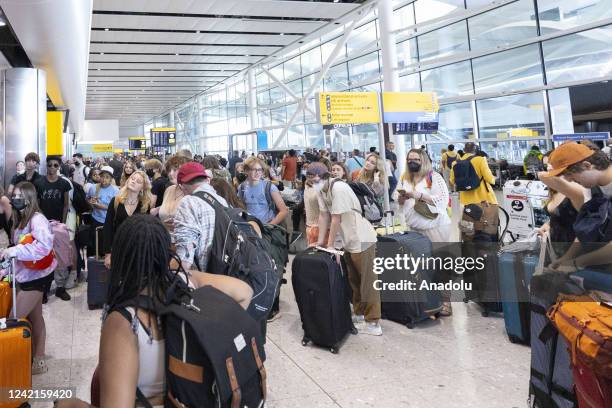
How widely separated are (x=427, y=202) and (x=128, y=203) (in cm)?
299

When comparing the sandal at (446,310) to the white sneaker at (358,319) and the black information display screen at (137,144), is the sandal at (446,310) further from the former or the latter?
the black information display screen at (137,144)

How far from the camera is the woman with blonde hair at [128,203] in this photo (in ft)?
13.6

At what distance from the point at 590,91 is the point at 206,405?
426 inches

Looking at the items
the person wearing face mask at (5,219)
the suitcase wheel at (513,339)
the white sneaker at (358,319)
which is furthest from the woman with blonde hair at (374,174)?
the person wearing face mask at (5,219)

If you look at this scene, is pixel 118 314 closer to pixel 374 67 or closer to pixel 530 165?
pixel 530 165

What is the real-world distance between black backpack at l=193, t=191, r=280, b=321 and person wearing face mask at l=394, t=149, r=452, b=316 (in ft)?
7.28

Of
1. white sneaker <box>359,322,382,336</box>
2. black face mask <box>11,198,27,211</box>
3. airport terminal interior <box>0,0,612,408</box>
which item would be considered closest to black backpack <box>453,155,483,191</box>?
airport terminal interior <box>0,0,612,408</box>

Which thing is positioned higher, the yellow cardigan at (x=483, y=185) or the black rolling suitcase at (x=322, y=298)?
the yellow cardigan at (x=483, y=185)

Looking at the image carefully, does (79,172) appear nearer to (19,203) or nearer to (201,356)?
(19,203)

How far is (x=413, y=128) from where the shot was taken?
377 inches

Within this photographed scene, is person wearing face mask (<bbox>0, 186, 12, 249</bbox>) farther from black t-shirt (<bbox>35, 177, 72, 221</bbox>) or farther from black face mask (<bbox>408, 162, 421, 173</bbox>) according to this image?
black face mask (<bbox>408, 162, 421, 173</bbox>)

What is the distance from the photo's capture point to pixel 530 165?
12.8 meters

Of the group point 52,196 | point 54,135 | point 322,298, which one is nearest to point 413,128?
point 322,298

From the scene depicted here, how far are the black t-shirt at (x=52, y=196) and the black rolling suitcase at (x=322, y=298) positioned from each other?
152 inches
